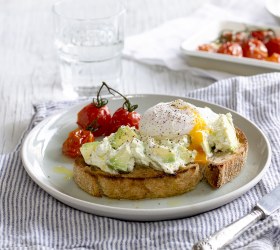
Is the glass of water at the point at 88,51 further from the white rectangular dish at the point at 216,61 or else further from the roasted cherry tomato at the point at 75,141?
the roasted cherry tomato at the point at 75,141

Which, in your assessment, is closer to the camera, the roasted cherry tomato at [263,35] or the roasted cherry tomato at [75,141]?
the roasted cherry tomato at [75,141]

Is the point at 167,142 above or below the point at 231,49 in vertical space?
above

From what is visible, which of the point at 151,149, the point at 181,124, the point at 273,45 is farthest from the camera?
the point at 273,45

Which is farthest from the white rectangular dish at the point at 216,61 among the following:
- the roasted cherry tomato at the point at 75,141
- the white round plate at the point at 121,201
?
the roasted cherry tomato at the point at 75,141

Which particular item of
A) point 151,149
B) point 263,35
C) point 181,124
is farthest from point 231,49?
point 151,149

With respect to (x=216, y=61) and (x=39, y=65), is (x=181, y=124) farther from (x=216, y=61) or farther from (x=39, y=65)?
(x=39, y=65)

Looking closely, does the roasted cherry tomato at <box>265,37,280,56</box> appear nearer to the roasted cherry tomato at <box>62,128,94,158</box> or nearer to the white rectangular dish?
the white rectangular dish
